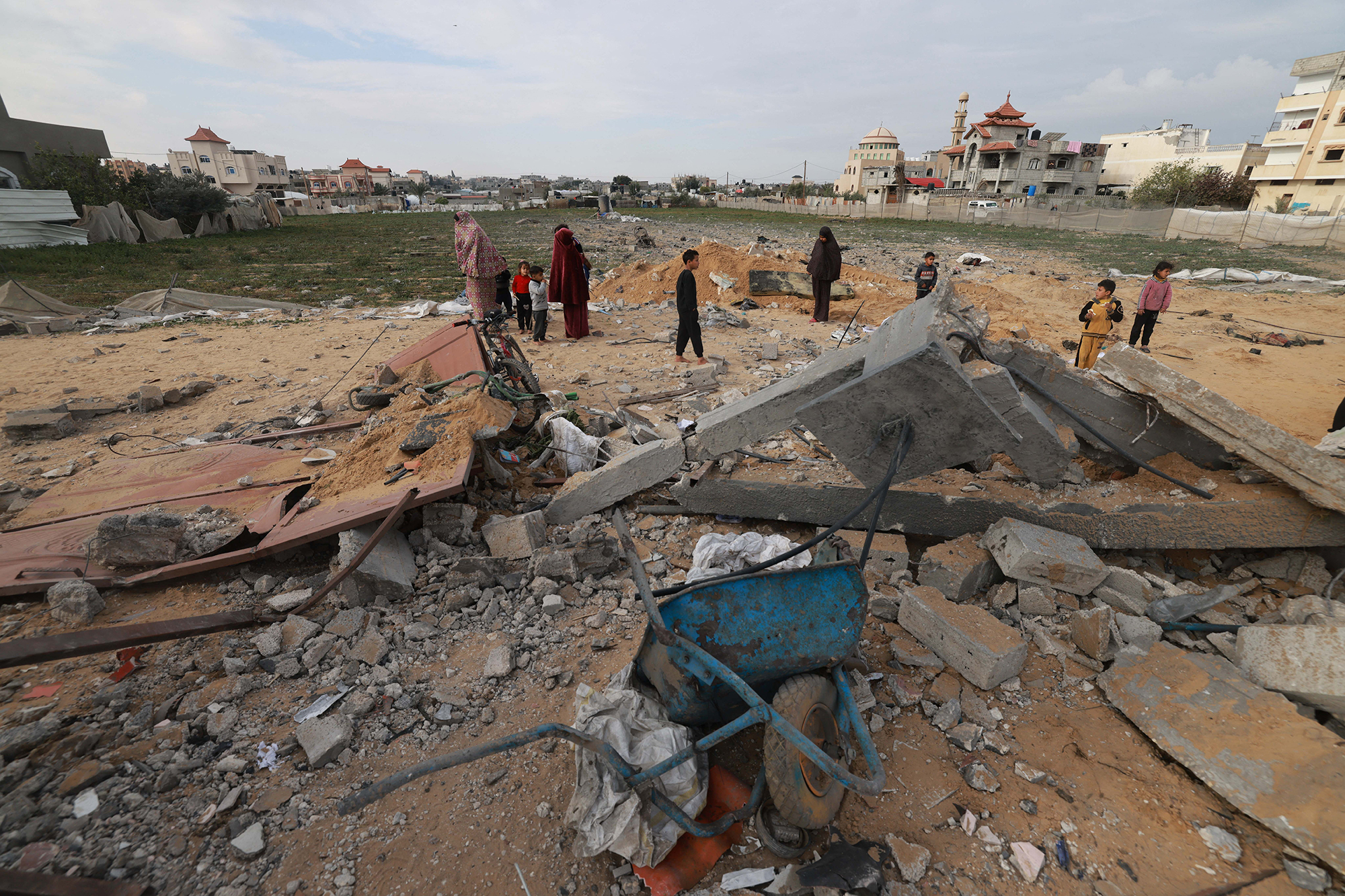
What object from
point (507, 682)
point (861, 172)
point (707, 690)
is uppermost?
point (861, 172)

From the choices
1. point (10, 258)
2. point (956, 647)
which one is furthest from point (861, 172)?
point (956, 647)

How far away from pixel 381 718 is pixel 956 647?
9.58ft

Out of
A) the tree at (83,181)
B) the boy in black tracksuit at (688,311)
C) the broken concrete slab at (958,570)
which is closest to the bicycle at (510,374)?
the boy in black tracksuit at (688,311)

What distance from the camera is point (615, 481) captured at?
4230 mm

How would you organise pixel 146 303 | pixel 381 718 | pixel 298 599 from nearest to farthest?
pixel 381 718
pixel 298 599
pixel 146 303

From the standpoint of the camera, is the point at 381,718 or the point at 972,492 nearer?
the point at 381,718

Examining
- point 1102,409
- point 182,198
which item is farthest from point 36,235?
point 1102,409

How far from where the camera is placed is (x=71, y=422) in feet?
19.5

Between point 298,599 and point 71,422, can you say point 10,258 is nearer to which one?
point 71,422

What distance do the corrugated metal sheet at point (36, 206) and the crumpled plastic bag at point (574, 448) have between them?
26885 mm

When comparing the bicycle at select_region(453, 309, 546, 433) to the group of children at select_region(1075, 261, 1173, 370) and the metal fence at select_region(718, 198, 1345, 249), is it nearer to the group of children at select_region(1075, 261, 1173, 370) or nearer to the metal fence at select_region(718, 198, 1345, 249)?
the group of children at select_region(1075, 261, 1173, 370)

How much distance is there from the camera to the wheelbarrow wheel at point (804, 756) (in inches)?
81.5

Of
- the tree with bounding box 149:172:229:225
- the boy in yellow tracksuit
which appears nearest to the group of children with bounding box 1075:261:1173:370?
the boy in yellow tracksuit

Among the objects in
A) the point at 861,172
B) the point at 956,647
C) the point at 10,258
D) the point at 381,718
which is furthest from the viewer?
the point at 861,172
